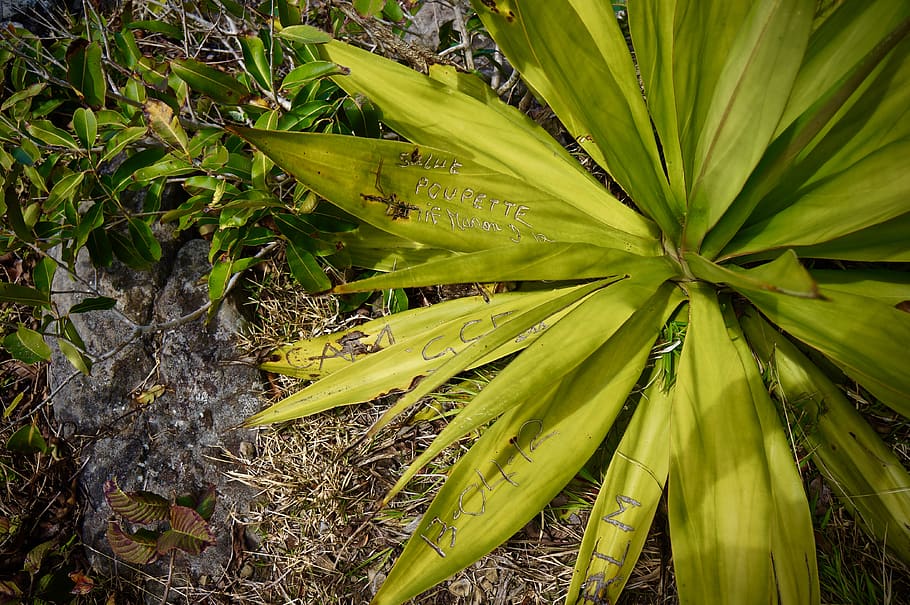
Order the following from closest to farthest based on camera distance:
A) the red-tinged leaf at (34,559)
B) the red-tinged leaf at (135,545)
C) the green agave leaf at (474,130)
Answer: the green agave leaf at (474,130), the red-tinged leaf at (135,545), the red-tinged leaf at (34,559)

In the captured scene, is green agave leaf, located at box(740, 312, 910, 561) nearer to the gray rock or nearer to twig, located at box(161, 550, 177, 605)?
the gray rock

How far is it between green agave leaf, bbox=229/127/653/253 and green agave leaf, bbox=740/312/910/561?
0.36 meters

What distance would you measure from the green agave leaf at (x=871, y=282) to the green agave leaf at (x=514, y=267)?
397mm

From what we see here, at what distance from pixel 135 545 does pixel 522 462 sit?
975 millimetres

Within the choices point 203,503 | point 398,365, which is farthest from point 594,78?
point 203,503

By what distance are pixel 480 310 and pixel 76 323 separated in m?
1.16

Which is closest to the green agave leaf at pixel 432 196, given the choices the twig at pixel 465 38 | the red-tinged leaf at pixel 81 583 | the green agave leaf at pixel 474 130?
the green agave leaf at pixel 474 130

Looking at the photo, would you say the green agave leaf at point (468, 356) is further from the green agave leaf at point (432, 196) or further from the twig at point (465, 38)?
the twig at point (465, 38)

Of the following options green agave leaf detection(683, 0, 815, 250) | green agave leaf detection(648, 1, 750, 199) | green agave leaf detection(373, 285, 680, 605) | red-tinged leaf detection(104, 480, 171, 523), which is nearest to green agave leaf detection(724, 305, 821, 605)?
green agave leaf detection(373, 285, 680, 605)

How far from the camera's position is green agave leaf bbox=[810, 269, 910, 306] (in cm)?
110

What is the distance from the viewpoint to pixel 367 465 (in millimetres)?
1497

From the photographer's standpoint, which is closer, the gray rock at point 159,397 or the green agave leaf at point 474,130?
the green agave leaf at point 474,130

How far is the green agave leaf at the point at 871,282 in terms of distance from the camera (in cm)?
110

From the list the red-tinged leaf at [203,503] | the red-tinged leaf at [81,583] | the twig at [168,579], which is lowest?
the red-tinged leaf at [81,583]
